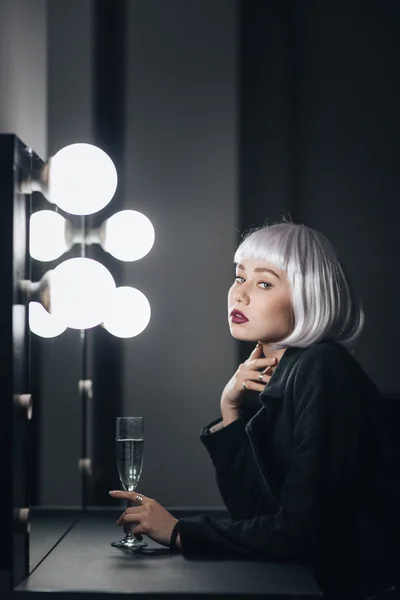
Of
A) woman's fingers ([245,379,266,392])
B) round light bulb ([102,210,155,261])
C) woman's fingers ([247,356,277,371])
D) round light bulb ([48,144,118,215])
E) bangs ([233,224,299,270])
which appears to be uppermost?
round light bulb ([48,144,118,215])

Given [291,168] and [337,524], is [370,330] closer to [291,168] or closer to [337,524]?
[291,168]

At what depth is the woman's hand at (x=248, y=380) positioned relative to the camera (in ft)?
5.69

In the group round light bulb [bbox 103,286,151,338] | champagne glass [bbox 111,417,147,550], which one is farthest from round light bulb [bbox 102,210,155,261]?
champagne glass [bbox 111,417,147,550]

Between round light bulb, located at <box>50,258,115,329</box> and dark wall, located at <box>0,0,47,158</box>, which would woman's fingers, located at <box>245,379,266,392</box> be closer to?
round light bulb, located at <box>50,258,115,329</box>

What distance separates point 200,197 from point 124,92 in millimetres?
412

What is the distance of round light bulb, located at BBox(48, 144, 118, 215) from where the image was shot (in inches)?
67.7

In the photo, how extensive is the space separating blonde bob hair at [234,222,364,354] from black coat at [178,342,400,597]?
6 cm

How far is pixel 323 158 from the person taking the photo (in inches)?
101

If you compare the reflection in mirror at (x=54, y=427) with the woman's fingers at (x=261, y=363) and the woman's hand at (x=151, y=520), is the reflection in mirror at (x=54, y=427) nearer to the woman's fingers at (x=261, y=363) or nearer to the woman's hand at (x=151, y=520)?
the woman's hand at (x=151, y=520)

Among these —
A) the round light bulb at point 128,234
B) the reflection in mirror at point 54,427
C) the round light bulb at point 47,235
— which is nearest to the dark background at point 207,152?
the reflection in mirror at point 54,427

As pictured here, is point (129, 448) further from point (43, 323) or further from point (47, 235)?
point (47, 235)

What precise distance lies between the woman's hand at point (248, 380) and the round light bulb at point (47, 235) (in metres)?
0.48

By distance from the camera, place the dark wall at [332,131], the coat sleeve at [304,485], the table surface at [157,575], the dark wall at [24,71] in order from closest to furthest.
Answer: the table surface at [157,575], the coat sleeve at [304,485], the dark wall at [24,71], the dark wall at [332,131]

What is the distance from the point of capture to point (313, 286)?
1.62m
